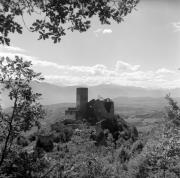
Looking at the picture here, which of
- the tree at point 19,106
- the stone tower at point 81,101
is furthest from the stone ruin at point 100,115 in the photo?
the tree at point 19,106

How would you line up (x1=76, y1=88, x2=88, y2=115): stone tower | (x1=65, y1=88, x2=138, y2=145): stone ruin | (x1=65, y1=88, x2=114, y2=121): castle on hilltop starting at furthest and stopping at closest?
(x1=76, y1=88, x2=88, y2=115): stone tower < (x1=65, y1=88, x2=114, y2=121): castle on hilltop < (x1=65, y1=88, x2=138, y2=145): stone ruin

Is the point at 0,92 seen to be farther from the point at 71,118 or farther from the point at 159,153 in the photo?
the point at 71,118

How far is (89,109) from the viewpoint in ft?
199

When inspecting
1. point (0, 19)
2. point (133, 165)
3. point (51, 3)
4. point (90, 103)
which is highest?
point (51, 3)

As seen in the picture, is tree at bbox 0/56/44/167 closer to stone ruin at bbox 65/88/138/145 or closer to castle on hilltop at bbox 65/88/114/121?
stone ruin at bbox 65/88/138/145

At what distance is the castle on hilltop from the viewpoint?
59594 mm

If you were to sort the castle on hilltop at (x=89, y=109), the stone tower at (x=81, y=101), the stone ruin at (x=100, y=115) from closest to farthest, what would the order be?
1. the stone ruin at (x=100, y=115)
2. the castle on hilltop at (x=89, y=109)
3. the stone tower at (x=81, y=101)

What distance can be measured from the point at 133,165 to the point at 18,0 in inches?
1005

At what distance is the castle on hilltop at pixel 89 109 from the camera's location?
2346 inches

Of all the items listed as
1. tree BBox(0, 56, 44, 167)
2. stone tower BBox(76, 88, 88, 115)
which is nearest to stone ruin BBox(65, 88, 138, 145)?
stone tower BBox(76, 88, 88, 115)

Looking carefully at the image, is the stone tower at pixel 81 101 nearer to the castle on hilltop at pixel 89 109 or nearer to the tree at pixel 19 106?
the castle on hilltop at pixel 89 109

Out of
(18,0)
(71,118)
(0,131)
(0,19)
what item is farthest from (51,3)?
(71,118)

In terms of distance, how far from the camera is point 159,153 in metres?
13.3

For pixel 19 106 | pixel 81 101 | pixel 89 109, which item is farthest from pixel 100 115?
pixel 19 106
